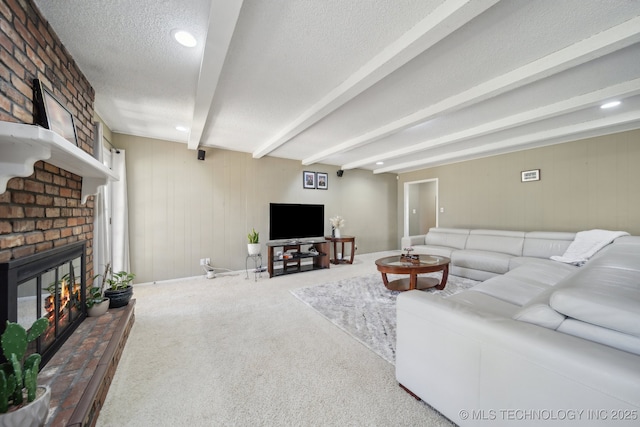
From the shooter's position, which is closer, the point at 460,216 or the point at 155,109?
the point at 155,109

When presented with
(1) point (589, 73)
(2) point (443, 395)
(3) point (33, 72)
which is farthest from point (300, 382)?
(1) point (589, 73)

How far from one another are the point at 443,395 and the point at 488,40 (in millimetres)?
2258

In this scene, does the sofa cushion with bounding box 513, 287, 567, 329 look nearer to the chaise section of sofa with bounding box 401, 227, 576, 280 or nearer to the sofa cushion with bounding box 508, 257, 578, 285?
the sofa cushion with bounding box 508, 257, 578, 285

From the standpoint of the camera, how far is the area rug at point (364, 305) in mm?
2123

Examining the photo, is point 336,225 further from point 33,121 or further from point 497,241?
point 33,121

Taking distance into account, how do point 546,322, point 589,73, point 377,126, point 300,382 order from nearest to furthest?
point 546,322 < point 300,382 < point 589,73 < point 377,126

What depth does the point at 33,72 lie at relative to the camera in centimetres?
139

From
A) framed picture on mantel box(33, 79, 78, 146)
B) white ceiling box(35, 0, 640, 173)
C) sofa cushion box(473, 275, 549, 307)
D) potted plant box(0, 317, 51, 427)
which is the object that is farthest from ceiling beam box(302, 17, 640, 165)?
potted plant box(0, 317, 51, 427)

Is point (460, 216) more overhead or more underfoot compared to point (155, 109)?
more underfoot

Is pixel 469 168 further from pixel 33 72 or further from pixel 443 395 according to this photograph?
pixel 33 72

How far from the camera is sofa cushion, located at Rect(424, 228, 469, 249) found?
4.68m

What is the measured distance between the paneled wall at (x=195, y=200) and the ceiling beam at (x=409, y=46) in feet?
8.00

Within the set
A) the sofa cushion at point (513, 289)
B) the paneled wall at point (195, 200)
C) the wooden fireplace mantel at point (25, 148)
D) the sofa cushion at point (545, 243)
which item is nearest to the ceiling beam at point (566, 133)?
the sofa cushion at point (545, 243)

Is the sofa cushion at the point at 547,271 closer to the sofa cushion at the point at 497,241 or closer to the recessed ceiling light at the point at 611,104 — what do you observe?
the sofa cushion at the point at 497,241
